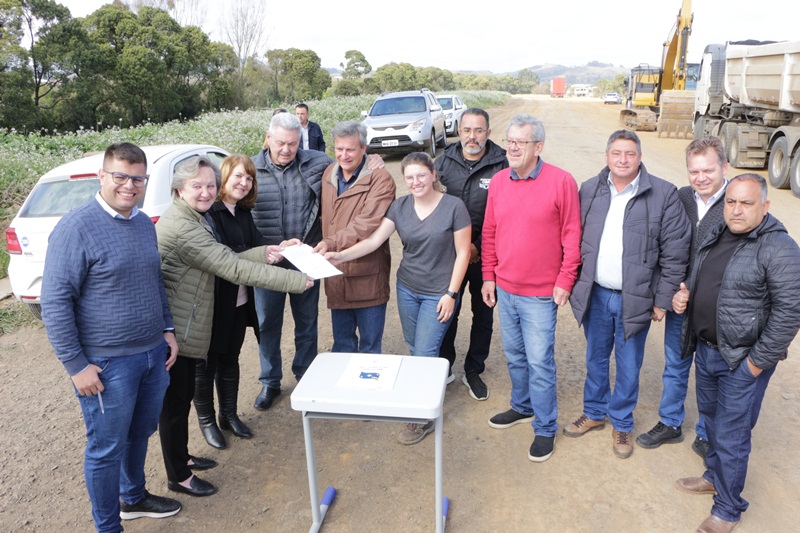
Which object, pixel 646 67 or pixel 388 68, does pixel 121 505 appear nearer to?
pixel 646 67

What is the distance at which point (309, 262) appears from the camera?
345 centimetres

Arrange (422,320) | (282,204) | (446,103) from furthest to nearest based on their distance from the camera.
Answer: (446,103) → (282,204) → (422,320)

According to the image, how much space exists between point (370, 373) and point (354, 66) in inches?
1837

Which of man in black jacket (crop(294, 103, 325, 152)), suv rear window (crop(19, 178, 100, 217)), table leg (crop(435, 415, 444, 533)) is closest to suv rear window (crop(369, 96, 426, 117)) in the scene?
man in black jacket (crop(294, 103, 325, 152))

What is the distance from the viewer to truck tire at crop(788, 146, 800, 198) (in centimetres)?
1080

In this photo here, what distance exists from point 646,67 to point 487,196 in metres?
26.3

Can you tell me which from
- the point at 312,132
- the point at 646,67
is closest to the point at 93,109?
the point at 312,132

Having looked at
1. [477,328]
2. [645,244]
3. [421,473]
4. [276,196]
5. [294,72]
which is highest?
A: [294,72]

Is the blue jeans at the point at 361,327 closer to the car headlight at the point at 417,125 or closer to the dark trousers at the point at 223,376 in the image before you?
the dark trousers at the point at 223,376

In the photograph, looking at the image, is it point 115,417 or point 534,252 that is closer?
point 115,417

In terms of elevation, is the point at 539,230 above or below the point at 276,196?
below

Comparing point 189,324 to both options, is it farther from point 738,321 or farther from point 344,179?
point 738,321

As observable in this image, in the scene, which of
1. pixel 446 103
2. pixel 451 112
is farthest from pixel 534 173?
pixel 446 103

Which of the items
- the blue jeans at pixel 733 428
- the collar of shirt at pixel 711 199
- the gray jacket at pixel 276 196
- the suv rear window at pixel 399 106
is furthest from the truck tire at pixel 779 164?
the gray jacket at pixel 276 196
